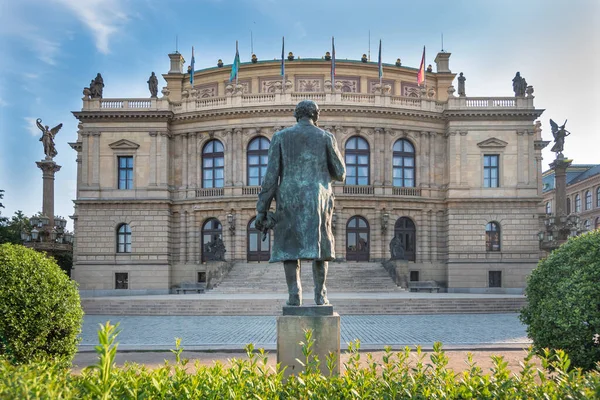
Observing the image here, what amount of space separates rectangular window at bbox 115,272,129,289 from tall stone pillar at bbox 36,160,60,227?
6492mm

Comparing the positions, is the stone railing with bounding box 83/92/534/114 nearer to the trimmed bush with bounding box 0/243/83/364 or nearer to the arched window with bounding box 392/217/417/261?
the arched window with bounding box 392/217/417/261

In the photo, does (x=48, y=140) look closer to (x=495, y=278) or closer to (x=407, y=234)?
(x=407, y=234)

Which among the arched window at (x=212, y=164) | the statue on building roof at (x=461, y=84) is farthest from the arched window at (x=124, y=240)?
the statue on building roof at (x=461, y=84)

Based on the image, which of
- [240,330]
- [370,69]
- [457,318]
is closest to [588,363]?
[240,330]

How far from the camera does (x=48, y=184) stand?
127 feet

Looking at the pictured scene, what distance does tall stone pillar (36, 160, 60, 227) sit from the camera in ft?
124

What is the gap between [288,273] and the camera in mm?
6887

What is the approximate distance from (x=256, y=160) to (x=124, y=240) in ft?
39.9

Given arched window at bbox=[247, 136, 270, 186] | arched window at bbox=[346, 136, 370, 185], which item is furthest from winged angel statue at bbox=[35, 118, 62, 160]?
arched window at bbox=[346, 136, 370, 185]

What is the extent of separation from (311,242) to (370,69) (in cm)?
4232

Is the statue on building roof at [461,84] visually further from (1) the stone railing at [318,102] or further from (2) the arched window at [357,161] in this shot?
(2) the arched window at [357,161]

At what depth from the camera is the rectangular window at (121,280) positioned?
128ft

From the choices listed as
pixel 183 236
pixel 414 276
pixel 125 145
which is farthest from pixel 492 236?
pixel 125 145

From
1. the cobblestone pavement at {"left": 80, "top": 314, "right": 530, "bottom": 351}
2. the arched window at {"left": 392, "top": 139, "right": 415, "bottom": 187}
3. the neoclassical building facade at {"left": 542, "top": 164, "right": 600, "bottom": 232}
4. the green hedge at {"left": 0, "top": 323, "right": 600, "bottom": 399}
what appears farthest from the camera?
the neoclassical building facade at {"left": 542, "top": 164, "right": 600, "bottom": 232}
